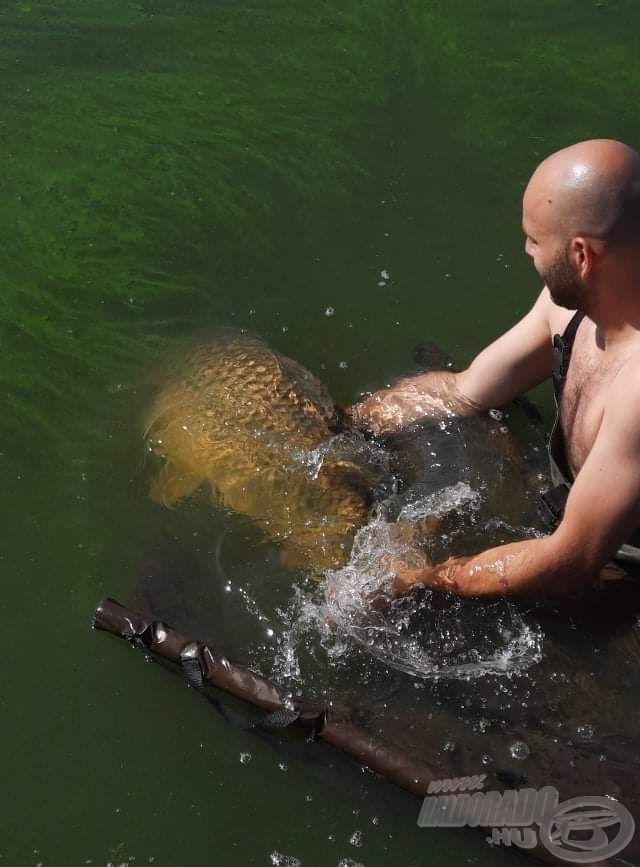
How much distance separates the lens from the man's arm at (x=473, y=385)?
3602 millimetres

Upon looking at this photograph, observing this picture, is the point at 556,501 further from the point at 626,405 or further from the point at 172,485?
the point at 172,485

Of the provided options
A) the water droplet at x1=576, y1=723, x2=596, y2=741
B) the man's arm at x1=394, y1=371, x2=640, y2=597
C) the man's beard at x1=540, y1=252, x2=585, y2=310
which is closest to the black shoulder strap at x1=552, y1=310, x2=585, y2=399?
the man's beard at x1=540, y1=252, x2=585, y2=310

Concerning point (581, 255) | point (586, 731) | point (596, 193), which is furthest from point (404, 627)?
point (596, 193)

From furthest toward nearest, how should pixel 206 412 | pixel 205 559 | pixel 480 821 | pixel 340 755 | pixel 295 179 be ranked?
pixel 295 179 < pixel 206 412 < pixel 205 559 < pixel 340 755 < pixel 480 821

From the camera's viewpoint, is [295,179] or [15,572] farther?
[295,179]

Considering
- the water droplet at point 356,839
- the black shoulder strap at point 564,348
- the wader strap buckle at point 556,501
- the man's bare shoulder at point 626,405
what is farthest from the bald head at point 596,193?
the water droplet at point 356,839

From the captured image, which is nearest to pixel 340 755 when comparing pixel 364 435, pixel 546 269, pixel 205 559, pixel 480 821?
pixel 480 821

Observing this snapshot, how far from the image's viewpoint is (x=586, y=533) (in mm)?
2809

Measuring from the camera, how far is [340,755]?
305 centimetres

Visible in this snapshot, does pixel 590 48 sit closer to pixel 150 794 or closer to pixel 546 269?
pixel 546 269

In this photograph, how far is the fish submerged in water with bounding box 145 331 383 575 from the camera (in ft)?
11.7

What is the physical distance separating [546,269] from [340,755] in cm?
162
